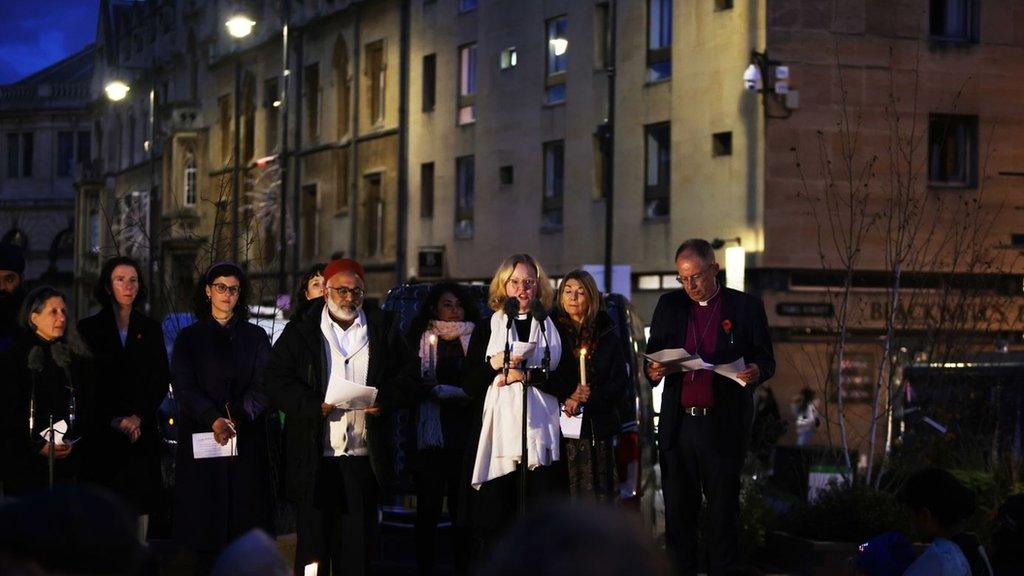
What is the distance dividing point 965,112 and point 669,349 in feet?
97.8

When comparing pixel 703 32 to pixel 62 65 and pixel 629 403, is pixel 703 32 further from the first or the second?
pixel 62 65

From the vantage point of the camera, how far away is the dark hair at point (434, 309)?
42.1ft

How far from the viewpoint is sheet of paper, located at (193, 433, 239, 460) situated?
35.2 ft

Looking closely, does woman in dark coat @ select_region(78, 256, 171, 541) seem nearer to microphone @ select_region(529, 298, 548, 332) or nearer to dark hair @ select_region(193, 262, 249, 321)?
dark hair @ select_region(193, 262, 249, 321)

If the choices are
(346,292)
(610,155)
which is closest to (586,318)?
(346,292)

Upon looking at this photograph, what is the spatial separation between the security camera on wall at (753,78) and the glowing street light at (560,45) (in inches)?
328

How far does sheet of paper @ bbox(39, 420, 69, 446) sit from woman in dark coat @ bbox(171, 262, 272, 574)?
69cm

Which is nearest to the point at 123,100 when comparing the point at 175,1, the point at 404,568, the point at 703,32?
the point at 175,1

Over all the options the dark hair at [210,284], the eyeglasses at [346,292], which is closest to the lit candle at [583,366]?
the eyeglasses at [346,292]

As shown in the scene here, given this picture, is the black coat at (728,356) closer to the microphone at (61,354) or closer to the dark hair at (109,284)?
the dark hair at (109,284)

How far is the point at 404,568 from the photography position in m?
14.2

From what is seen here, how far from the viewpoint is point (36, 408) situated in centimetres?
1052

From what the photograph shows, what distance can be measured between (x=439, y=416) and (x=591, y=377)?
5.53ft

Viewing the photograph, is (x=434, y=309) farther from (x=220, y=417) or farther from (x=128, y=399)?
(x=128, y=399)
